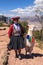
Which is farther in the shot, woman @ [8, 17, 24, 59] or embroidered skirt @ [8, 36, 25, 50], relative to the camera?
embroidered skirt @ [8, 36, 25, 50]

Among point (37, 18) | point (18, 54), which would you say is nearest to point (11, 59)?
point (18, 54)

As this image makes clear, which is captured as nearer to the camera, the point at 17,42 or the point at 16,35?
the point at 16,35

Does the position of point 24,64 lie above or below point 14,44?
below

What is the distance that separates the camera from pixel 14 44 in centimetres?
1045

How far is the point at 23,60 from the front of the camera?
1050 centimetres

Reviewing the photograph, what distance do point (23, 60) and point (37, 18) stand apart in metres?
18.3

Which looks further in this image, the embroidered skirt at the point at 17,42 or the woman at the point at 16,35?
the embroidered skirt at the point at 17,42

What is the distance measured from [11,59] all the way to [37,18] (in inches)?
713

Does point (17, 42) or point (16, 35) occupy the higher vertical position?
point (16, 35)

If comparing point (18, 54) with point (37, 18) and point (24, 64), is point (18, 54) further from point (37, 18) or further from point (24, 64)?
point (37, 18)

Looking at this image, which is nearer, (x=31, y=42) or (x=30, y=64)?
(x=30, y=64)

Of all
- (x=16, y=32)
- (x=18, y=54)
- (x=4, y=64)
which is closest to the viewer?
(x=4, y=64)

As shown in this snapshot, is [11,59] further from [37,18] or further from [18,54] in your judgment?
[37,18]

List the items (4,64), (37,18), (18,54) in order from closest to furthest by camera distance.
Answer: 1. (4,64)
2. (18,54)
3. (37,18)
